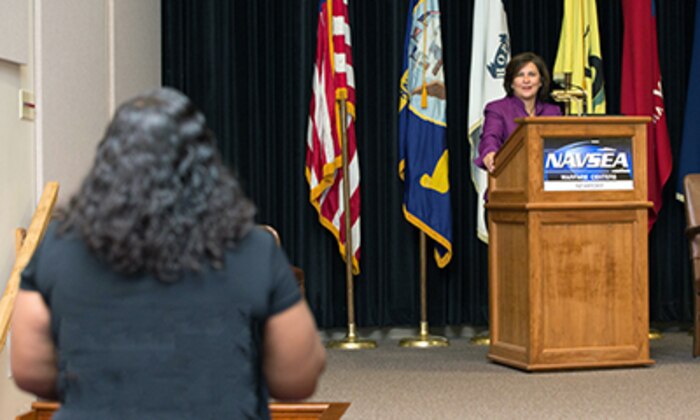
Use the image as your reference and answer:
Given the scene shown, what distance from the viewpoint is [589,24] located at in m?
7.07

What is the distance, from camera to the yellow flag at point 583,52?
23.0 ft

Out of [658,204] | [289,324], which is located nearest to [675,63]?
[658,204]

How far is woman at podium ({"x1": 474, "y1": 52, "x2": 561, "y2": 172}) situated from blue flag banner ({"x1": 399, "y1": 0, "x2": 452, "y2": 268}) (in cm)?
106

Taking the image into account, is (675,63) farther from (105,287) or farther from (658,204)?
(105,287)

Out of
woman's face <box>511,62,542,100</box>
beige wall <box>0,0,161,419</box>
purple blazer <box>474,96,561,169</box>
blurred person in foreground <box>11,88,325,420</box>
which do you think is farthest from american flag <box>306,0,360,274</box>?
blurred person in foreground <box>11,88,325,420</box>

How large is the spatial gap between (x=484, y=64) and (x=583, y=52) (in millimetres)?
656

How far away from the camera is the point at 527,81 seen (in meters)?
5.79

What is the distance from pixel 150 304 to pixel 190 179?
0.57 feet

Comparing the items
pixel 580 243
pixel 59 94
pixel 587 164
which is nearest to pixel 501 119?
pixel 587 164

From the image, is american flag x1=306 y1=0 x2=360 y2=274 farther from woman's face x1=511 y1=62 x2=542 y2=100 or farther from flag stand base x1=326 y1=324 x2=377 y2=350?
woman's face x1=511 y1=62 x2=542 y2=100

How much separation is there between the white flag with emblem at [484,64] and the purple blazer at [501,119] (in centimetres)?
111

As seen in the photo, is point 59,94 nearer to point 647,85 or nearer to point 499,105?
point 499,105

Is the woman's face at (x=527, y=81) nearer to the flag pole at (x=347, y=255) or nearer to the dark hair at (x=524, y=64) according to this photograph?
the dark hair at (x=524, y=64)

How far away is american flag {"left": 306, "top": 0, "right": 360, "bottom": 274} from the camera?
22.4 feet
